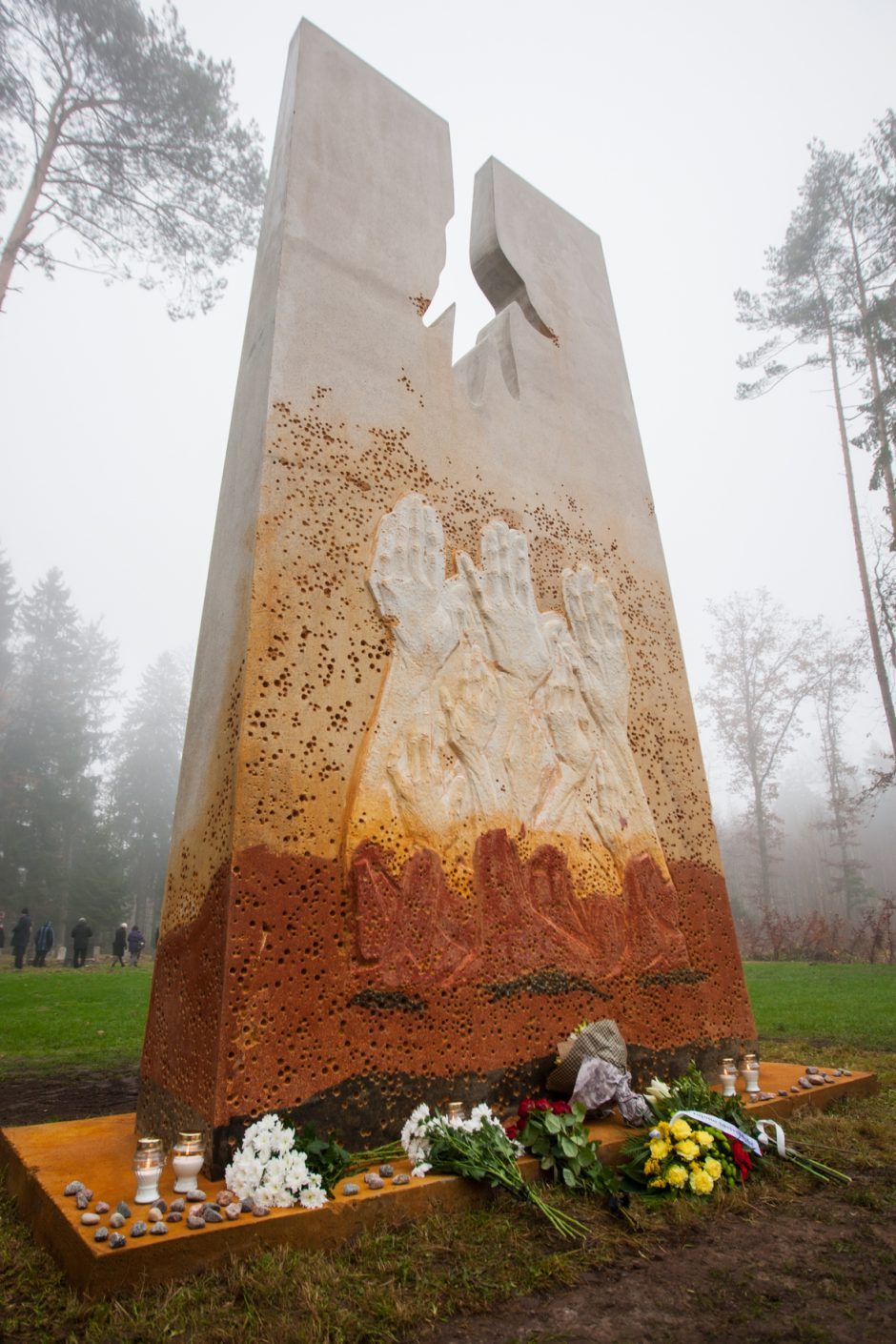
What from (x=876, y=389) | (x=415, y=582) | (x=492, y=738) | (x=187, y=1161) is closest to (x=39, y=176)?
(x=415, y=582)

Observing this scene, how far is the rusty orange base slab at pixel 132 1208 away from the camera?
101 inches

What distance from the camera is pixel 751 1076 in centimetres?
479

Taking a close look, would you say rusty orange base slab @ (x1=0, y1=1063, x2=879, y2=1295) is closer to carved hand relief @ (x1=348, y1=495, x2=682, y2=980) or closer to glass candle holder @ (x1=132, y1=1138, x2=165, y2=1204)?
glass candle holder @ (x1=132, y1=1138, x2=165, y2=1204)

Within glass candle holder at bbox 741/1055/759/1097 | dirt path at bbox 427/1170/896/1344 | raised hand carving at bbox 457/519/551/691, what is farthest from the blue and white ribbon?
raised hand carving at bbox 457/519/551/691

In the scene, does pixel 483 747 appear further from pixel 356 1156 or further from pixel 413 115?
pixel 413 115

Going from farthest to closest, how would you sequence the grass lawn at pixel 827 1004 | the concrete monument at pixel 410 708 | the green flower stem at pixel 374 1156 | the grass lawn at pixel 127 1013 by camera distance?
the grass lawn at pixel 827 1004
the grass lawn at pixel 127 1013
the concrete monument at pixel 410 708
the green flower stem at pixel 374 1156

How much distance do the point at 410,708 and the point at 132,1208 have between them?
8.13ft

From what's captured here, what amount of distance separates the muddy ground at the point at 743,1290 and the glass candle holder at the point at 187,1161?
1076 millimetres

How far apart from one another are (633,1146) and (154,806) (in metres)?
32.5

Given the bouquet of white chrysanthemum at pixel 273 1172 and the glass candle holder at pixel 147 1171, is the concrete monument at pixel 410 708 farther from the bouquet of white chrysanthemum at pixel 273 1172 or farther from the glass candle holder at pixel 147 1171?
the glass candle holder at pixel 147 1171

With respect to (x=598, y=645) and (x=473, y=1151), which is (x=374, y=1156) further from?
(x=598, y=645)

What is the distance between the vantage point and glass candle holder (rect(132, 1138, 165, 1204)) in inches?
114

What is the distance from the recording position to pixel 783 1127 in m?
4.45

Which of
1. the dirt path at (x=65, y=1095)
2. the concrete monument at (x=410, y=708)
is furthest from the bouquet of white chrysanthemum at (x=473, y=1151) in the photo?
the dirt path at (x=65, y=1095)
